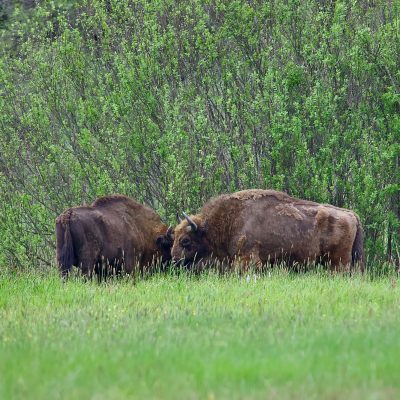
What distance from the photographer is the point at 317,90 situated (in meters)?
16.6

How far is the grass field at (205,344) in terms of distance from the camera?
592 centimetres

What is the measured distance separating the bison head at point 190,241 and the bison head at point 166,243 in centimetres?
40

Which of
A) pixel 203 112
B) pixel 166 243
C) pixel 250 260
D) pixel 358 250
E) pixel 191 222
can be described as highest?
pixel 203 112

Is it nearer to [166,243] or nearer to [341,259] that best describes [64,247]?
[166,243]

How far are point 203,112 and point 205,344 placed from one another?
10.7m

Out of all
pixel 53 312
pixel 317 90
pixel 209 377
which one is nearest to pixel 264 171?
pixel 317 90

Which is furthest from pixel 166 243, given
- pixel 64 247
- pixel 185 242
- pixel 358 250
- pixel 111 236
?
pixel 358 250

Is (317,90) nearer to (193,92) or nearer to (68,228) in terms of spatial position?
(193,92)

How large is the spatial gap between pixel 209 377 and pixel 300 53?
1209cm

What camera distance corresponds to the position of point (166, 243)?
643 inches

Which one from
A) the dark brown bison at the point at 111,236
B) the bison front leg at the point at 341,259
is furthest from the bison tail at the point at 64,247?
the bison front leg at the point at 341,259

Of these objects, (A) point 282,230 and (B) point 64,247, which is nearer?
(B) point 64,247

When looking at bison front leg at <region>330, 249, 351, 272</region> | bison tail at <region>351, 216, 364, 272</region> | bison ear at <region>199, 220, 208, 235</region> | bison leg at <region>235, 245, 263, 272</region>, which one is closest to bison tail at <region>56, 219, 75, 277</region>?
bison ear at <region>199, 220, 208, 235</region>

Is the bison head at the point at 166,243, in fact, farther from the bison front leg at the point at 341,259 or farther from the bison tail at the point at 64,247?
the bison front leg at the point at 341,259
